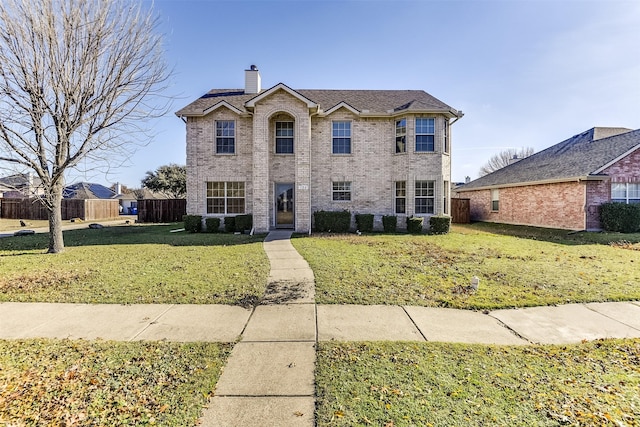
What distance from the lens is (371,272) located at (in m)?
7.53

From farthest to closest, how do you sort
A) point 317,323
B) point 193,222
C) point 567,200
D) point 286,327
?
point 567,200 < point 193,222 < point 317,323 < point 286,327

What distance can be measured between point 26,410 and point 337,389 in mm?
2921

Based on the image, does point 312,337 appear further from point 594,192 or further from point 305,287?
point 594,192

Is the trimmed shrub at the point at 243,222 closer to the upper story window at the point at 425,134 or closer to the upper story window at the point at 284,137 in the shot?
the upper story window at the point at 284,137

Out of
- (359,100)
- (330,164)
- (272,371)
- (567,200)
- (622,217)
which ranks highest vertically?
(359,100)

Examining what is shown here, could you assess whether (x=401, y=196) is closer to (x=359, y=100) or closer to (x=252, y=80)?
(x=359, y=100)

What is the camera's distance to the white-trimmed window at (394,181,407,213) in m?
16.2

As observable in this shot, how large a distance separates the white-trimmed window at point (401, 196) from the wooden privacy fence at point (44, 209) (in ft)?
93.8

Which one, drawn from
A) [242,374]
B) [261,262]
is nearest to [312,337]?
[242,374]

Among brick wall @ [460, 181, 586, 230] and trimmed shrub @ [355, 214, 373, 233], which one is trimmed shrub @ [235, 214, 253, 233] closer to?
trimmed shrub @ [355, 214, 373, 233]

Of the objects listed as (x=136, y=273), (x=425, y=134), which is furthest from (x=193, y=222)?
(x=425, y=134)

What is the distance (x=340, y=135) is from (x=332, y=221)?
481 centimetres

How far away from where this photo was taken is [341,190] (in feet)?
54.2

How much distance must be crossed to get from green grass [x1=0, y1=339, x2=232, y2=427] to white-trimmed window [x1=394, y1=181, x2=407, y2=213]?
13774 millimetres
